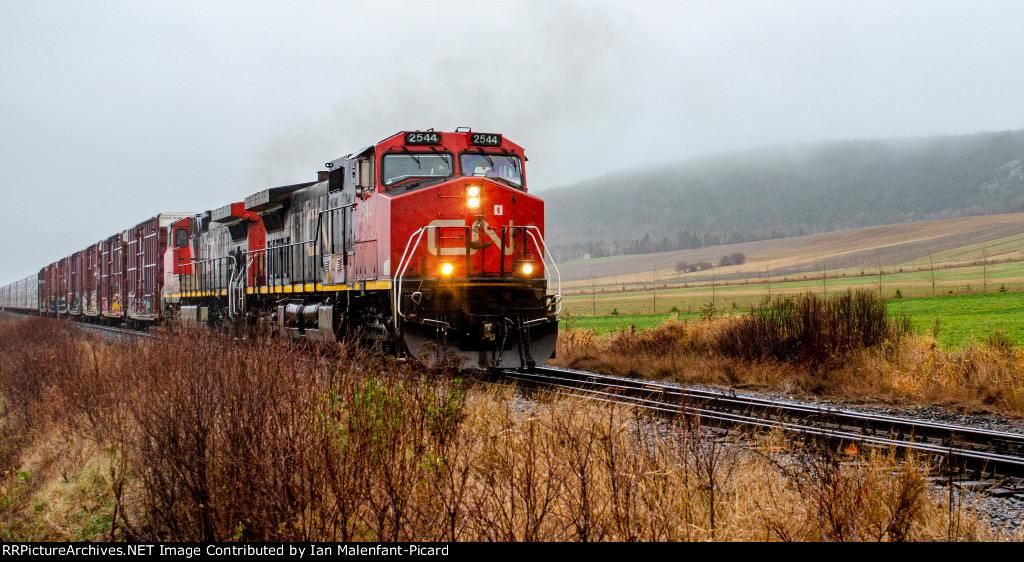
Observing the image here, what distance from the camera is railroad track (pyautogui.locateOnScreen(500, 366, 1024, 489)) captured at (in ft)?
18.7

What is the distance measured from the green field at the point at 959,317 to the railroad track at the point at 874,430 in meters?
8.79

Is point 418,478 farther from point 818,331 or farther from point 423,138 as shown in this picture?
point 818,331

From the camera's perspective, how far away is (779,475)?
5.55 metres

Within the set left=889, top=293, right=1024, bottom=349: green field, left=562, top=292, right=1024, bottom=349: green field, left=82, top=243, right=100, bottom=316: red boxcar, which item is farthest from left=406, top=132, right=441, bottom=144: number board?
left=82, top=243, right=100, bottom=316: red boxcar

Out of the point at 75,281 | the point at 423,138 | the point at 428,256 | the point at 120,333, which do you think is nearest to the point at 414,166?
the point at 423,138

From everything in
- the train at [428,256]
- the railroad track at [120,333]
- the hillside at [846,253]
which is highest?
the hillside at [846,253]

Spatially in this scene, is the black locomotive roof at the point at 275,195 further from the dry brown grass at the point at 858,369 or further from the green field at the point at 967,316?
the green field at the point at 967,316

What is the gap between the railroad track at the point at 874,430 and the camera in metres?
5.70

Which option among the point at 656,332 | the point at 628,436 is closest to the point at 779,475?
the point at 628,436

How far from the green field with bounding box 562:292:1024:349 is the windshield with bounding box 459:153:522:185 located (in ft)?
22.3

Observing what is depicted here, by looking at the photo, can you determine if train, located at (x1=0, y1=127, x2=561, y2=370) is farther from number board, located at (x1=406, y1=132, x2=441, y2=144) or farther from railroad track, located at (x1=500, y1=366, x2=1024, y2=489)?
railroad track, located at (x1=500, y1=366, x2=1024, y2=489)

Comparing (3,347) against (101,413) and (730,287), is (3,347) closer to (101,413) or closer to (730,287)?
(101,413)

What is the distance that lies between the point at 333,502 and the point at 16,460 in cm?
713

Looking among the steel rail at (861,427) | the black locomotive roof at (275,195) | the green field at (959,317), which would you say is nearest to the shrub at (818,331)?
the green field at (959,317)
